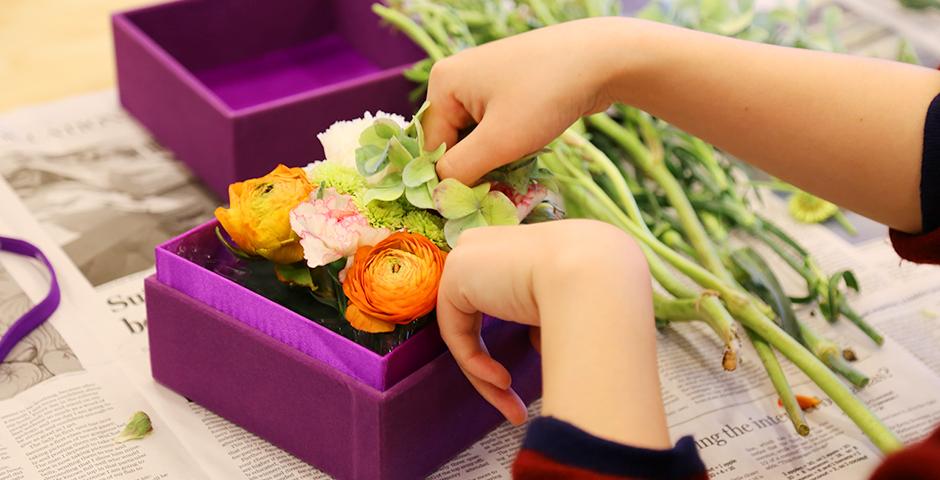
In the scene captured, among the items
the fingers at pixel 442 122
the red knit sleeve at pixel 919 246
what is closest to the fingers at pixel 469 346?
the fingers at pixel 442 122

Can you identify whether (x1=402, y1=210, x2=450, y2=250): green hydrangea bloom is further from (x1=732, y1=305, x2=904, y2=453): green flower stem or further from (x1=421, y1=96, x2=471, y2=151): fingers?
(x1=732, y1=305, x2=904, y2=453): green flower stem

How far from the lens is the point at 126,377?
0.65 metres

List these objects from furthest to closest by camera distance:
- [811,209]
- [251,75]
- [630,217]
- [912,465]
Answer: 1. [251,75]
2. [811,209]
3. [630,217]
4. [912,465]

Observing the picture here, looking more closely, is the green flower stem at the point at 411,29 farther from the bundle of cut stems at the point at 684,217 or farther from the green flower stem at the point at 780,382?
the green flower stem at the point at 780,382

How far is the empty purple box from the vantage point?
794 millimetres

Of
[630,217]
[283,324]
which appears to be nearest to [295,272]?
[283,324]

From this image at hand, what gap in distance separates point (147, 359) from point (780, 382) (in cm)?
39

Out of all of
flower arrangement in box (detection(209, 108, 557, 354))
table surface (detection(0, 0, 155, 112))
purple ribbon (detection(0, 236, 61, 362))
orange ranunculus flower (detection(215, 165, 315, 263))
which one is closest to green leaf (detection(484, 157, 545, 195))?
flower arrangement in box (detection(209, 108, 557, 354))

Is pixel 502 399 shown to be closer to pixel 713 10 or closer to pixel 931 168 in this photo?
pixel 931 168

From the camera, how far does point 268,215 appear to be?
22.0 inches

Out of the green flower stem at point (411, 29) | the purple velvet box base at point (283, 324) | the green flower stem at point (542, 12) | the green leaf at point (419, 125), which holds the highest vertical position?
the green leaf at point (419, 125)

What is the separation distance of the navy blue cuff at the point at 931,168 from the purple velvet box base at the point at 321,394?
23cm

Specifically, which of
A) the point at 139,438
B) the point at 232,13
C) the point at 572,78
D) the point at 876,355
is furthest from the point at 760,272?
the point at 232,13

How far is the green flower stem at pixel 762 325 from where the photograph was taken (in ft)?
2.02
